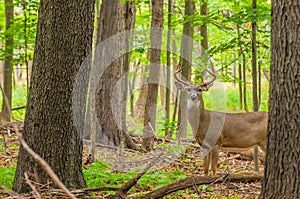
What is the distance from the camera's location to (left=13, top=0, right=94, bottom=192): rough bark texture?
508 centimetres

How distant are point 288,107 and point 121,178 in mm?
3694

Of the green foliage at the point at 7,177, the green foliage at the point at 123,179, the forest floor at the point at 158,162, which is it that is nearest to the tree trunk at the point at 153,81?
the forest floor at the point at 158,162

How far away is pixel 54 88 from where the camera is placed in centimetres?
508

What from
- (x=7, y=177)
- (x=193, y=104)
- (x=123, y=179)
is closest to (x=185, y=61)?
(x=193, y=104)

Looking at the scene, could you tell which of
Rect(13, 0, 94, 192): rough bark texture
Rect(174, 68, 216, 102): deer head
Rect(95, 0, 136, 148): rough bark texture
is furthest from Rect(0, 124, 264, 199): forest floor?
Rect(13, 0, 94, 192): rough bark texture

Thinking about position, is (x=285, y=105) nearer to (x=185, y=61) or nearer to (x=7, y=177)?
(x=7, y=177)

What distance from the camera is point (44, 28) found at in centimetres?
514

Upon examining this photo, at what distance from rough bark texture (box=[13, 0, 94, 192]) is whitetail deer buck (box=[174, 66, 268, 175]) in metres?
3.71

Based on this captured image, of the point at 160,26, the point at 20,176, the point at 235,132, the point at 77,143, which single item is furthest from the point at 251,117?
the point at 20,176

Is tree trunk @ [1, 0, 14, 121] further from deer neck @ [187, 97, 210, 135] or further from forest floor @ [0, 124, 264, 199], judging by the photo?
deer neck @ [187, 97, 210, 135]

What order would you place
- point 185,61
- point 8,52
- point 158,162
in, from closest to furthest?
1. point 158,162
2. point 185,61
3. point 8,52

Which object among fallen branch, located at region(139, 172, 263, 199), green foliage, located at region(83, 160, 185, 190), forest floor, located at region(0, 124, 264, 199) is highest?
fallen branch, located at region(139, 172, 263, 199)

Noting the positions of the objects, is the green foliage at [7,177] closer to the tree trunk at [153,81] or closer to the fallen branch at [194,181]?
the fallen branch at [194,181]

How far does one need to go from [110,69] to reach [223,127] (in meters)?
3.11
